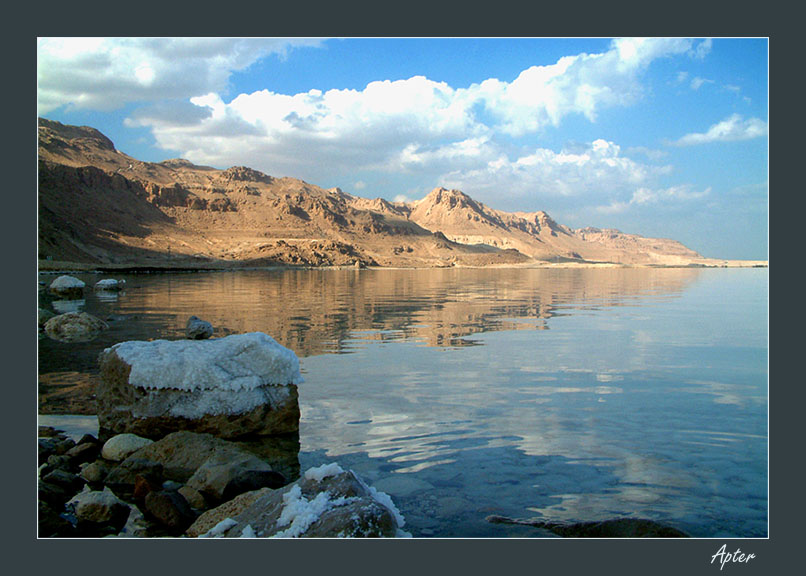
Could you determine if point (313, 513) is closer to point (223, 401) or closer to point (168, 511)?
point (168, 511)

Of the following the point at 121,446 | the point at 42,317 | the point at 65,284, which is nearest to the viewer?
the point at 121,446

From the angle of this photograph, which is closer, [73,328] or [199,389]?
[199,389]

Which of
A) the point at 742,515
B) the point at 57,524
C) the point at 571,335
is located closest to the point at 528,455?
the point at 742,515

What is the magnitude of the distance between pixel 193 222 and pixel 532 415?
14402cm

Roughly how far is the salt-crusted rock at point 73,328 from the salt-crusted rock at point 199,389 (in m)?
10.1

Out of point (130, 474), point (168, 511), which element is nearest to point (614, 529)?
point (168, 511)

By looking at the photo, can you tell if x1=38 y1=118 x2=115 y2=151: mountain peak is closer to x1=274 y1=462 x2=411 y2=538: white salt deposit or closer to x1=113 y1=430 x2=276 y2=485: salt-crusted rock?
x1=113 y1=430 x2=276 y2=485: salt-crusted rock

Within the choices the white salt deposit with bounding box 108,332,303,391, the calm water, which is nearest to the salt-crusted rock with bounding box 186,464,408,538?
the calm water

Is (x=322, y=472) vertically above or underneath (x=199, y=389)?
underneath

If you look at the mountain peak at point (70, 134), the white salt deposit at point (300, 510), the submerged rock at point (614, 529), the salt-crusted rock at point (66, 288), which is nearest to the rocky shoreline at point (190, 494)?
the white salt deposit at point (300, 510)

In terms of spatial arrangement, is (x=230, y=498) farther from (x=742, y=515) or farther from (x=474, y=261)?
(x=474, y=261)

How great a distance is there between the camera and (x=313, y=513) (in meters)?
5.32

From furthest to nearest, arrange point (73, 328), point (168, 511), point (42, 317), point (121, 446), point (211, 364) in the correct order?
point (42, 317) < point (73, 328) < point (211, 364) < point (121, 446) < point (168, 511)

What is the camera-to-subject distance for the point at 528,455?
795 centimetres
